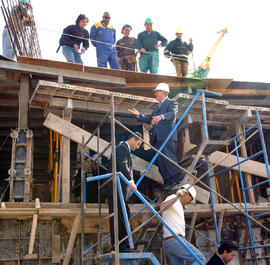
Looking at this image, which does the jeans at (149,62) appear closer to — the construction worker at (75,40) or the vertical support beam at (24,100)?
the construction worker at (75,40)

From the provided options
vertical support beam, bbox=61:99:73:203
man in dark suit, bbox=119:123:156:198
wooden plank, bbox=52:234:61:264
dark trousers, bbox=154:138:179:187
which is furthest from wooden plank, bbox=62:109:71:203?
dark trousers, bbox=154:138:179:187

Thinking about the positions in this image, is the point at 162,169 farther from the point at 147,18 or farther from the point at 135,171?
the point at 147,18

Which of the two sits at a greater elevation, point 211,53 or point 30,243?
point 211,53

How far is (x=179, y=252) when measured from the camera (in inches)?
248

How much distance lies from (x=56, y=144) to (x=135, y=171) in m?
A: 2.07

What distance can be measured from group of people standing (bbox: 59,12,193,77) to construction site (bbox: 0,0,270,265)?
93 centimetres

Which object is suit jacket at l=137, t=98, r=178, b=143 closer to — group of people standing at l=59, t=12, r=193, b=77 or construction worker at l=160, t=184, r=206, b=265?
construction worker at l=160, t=184, r=206, b=265

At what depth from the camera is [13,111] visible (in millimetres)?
11930

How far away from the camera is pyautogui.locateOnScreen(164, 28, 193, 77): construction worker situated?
12.1 metres

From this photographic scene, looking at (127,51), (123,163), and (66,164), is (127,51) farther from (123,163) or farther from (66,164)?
(123,163)

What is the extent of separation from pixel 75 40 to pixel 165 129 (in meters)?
4.07

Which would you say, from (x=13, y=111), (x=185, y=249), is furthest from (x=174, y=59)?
(x=185, y=249)

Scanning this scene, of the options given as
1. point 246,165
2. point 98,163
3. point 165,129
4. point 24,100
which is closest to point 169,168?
point 165,129

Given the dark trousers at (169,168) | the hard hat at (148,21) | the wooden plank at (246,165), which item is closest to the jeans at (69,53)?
the hard hat at (148,21)
